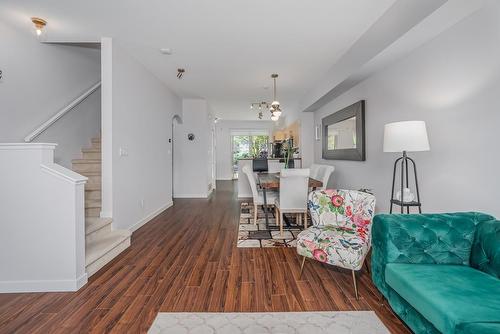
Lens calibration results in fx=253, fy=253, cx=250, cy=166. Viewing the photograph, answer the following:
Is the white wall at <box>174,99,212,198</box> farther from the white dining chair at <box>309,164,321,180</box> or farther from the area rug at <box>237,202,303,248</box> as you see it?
the white dining chair at <box>309,164,321,180</box>

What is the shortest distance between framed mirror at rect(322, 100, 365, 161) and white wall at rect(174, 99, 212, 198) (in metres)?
3.14

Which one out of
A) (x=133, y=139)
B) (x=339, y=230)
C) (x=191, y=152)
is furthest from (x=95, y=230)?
(x=191, y=152)

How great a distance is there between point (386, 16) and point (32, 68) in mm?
4207

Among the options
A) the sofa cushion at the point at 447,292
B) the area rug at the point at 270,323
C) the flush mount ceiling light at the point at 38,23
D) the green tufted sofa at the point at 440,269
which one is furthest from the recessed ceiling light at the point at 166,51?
the sofa cushion at the point at 447,292

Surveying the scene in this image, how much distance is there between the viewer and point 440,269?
1587 millimetres

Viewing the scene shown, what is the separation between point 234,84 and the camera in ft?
17.6

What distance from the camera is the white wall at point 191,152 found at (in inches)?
265

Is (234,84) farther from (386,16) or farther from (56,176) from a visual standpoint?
(56,176)

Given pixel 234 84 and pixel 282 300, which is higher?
pixel 234 84

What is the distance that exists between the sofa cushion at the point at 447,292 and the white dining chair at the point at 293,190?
1.81 metres

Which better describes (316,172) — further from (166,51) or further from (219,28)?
(166,51)

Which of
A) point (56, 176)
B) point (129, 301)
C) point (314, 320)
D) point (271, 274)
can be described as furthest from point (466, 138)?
point (56, 176)

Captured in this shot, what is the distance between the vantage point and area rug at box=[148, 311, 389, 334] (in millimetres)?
1666

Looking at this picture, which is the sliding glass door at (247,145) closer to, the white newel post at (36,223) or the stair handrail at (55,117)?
the stair handrail at (55,117)
